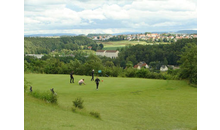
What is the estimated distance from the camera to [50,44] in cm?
14738

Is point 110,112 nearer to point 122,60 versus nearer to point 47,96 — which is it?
point 47,96

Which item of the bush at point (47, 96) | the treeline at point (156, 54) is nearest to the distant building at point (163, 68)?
the treeline at point (156, 54)

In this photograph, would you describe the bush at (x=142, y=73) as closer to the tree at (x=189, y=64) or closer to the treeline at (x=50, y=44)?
the tree at (x=189, y=64)

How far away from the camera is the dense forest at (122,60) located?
33250 millimetres

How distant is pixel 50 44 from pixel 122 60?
6660 cm

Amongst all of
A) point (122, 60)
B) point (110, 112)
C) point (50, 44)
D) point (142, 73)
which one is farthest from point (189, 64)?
point (50, 44)

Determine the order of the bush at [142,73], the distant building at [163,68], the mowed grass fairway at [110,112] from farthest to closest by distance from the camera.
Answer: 1. the distant building at [163,68]
2. the bush at [142,73]
3. the mowed grass fairway at [110,112]

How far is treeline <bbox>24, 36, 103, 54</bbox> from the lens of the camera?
124656 millimetres

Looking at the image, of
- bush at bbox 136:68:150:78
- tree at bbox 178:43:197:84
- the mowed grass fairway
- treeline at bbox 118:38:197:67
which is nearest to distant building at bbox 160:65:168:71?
treeline at bbox 118:38:197:67

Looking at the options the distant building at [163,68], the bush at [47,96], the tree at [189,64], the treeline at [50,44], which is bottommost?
the distant building at [163,68]
